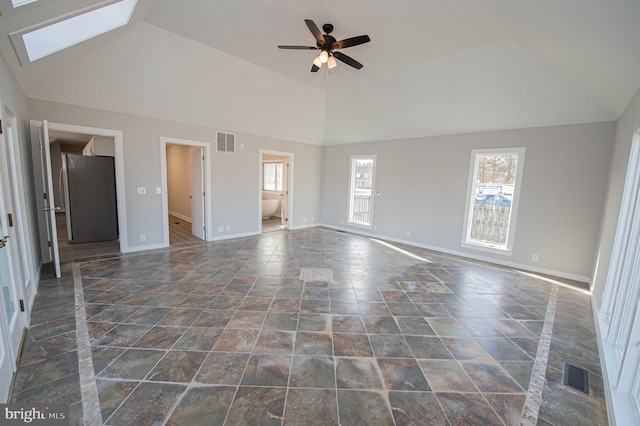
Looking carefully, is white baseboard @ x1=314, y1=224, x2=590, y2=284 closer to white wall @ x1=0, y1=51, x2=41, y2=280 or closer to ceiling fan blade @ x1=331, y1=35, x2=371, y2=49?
ceiling fan blade @ x1=331, y1=35, x2=371, y2=49

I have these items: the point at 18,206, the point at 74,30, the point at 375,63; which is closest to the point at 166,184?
the point at 18,206

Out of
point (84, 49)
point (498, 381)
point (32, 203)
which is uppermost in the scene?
point (84, 49)

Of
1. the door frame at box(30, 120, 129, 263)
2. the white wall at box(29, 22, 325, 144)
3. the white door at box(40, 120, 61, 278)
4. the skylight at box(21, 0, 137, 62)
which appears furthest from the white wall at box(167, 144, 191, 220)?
the skylight at box(21, 0, 137, 62)

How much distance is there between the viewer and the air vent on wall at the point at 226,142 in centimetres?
545

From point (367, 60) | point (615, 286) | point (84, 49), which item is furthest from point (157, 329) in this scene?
point (615, 286)

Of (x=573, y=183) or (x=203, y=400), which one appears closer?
(x=203, y=400)

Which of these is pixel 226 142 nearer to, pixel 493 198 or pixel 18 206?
pixel 18 206

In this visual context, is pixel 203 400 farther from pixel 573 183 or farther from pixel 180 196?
pixel 180 196

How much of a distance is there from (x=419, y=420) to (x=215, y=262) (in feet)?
11.9

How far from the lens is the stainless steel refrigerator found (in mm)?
5109

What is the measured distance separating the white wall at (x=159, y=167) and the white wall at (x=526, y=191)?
2.75 metres

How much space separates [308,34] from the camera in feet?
11.0

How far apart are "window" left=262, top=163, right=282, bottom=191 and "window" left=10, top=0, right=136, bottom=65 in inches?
245

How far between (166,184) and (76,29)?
2496 mm
